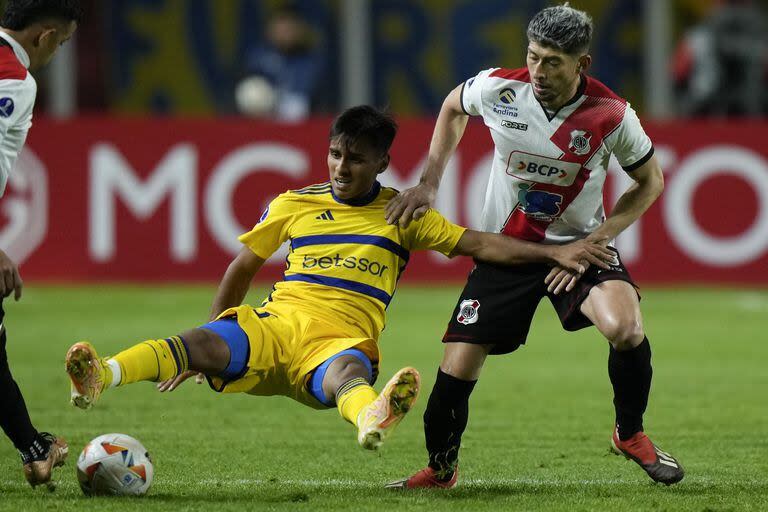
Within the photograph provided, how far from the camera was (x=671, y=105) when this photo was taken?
1708 centimetres

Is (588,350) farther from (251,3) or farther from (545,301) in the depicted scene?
(251,3)

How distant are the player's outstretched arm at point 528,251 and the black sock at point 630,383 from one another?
36 centimetres

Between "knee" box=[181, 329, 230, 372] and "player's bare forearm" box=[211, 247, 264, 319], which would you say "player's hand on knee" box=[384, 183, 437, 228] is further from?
"knee" box=[181, 329, 230, 372]

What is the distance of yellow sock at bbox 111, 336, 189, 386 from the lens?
4895 millimetres

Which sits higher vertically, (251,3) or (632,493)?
(251,3)

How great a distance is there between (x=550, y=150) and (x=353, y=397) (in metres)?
1.36

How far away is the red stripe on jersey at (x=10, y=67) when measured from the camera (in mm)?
4777

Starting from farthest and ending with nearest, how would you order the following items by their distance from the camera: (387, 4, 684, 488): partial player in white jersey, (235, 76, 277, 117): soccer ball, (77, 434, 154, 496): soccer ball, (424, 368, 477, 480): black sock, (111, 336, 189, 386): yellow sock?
(235, 76, 277, 117): soccer ball → (424, 368, 477, 480): black sock → (387, 4, 684, 488): partial player in white jersey → (77, 434, 154, 496): soccer ball → (111, 336, 189, 386): yellow sock

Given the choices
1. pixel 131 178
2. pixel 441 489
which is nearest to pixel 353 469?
pixel 441 489

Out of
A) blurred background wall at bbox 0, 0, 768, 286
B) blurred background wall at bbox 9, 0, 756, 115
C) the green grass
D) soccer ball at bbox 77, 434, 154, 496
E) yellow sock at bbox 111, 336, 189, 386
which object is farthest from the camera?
blurred background wall at bbox 9, 0, 756, 115

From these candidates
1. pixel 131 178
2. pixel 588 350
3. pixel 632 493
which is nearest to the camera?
pixel 632 493

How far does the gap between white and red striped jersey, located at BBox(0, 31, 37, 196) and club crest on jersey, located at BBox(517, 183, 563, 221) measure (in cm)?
198

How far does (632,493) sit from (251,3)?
1246 cm

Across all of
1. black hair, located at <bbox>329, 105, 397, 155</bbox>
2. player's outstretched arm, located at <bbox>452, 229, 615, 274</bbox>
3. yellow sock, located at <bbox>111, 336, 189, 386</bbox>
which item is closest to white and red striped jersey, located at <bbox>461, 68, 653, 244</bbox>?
player's outstretched arm, located at <bbox>452, 229, 615, 274</bbox>
